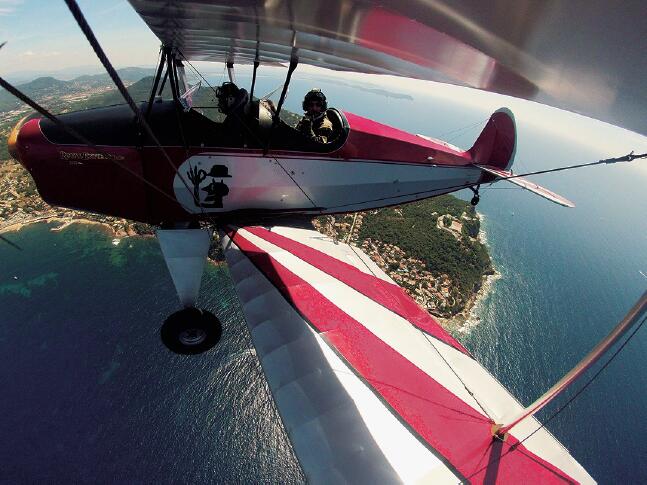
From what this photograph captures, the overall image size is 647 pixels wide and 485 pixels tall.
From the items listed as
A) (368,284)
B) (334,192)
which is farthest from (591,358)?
(334,192)

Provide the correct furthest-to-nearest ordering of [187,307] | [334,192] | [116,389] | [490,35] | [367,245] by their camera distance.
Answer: [367,245] → [116,389] → [334,192] → [187,307] → [490,35]

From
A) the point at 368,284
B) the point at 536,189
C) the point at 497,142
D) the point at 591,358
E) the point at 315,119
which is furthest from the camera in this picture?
the point at 497,142

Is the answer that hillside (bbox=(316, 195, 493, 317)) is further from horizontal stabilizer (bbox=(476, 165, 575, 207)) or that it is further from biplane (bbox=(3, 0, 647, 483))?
biplane (bbox=(3, 0, 647, 483))

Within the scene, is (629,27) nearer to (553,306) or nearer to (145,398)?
(145,398)

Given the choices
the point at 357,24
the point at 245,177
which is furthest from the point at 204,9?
the point at 245,177

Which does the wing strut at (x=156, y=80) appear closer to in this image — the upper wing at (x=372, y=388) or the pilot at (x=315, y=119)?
the pilot at (x=315, y=119)

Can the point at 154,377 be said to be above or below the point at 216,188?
below

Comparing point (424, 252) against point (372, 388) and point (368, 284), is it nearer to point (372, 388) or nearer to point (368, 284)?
point (368, 284)

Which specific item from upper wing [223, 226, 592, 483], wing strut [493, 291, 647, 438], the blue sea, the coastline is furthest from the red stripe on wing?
the coastline

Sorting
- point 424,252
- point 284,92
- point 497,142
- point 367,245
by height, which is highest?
point 284,92
